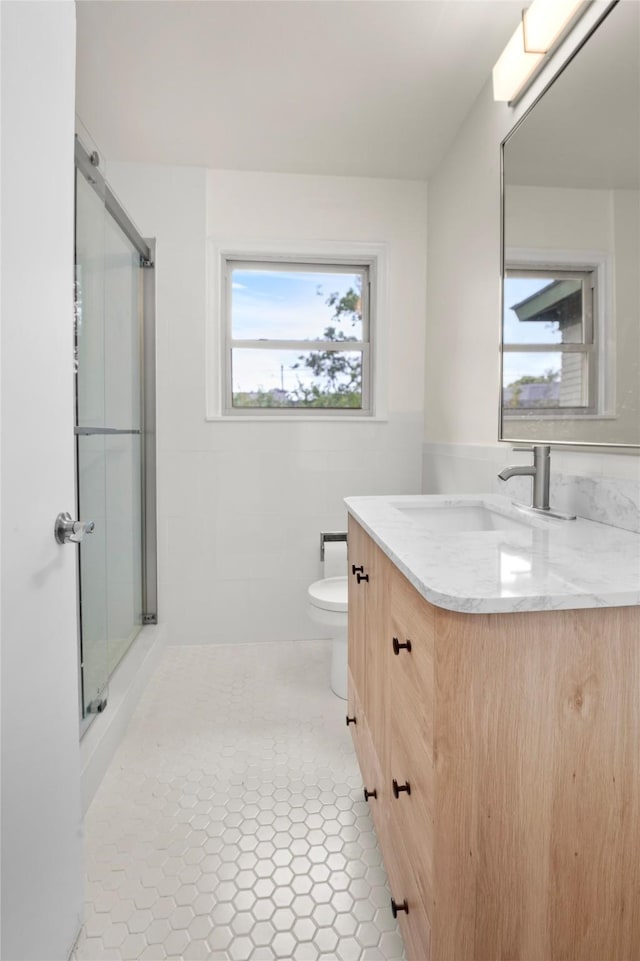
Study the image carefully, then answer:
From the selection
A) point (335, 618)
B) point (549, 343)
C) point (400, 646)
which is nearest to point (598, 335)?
point (549, 343)

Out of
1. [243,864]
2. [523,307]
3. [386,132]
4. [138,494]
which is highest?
[386,132]

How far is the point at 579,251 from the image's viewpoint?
54.4 inches

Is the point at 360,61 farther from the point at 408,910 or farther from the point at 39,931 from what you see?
the point at 39,931

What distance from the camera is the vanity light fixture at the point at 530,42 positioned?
1.44 meters

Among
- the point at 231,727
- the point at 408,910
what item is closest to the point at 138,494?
the point at 231,727

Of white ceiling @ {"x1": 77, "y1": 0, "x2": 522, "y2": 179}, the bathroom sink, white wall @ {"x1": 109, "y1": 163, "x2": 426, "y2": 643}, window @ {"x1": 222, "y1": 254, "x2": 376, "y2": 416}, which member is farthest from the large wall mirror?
window @ {"x1": 222, "y1": 254, "x2": 376, "y2": 416}

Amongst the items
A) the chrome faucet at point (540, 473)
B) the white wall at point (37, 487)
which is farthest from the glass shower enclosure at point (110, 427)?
the chrome faucet at point (540, 473)

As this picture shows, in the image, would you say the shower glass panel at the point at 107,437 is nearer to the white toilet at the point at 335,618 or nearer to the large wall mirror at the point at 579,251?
the white toilet at the point at 335,618

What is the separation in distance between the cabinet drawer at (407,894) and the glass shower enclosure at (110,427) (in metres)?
1.15

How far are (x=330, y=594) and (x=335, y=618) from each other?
123mm

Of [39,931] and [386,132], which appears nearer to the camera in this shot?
[39,931]

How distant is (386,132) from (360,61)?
18.2 inches

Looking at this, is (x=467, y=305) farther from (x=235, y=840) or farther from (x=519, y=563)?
(x=235, y=840)

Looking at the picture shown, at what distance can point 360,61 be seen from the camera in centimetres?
191
